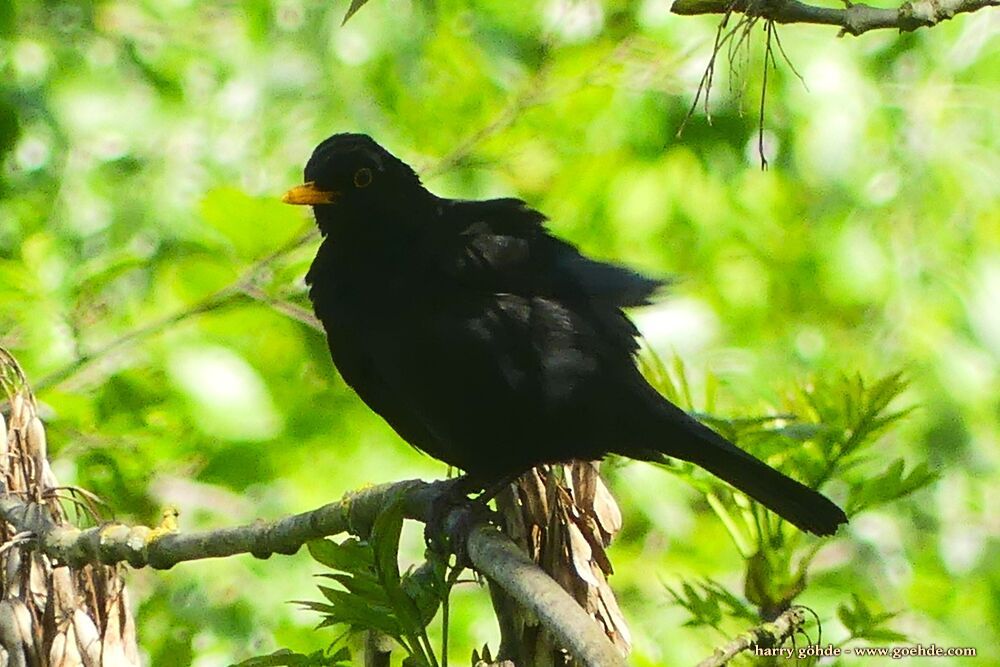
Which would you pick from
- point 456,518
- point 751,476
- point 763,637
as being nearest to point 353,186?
point 456,518

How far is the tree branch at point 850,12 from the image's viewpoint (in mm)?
1942

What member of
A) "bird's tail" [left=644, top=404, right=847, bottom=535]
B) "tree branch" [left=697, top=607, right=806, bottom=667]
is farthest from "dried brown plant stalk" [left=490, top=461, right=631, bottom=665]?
"bird's tail" [left=644, top=404, right=847, bottom=535]

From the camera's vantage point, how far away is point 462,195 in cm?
505

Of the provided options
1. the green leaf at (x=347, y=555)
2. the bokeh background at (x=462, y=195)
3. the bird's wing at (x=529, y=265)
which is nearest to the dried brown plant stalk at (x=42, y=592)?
the green leaf at (x=347, y=555)

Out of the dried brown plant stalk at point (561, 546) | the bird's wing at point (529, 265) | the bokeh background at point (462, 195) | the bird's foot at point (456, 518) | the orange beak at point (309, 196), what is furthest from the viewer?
the bokeh background at point (462, 195)

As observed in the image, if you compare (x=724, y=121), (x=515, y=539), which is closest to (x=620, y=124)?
(x=724, y=121)

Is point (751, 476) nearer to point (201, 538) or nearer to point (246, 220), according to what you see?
point (201, 538)

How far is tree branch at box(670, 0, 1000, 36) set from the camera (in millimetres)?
1942

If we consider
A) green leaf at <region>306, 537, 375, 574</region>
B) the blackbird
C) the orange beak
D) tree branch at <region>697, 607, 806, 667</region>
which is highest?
the orange beak

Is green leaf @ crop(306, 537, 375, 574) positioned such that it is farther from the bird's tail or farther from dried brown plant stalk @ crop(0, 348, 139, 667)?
the bird's tail

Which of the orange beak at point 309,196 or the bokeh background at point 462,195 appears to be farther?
the bokeh background at point 462,195

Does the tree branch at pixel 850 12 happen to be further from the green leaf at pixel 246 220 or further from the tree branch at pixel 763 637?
the green leaf at pixel 246 220

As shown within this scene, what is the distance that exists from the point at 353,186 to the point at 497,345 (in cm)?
82

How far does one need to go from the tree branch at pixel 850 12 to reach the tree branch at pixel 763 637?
3.15 ft
